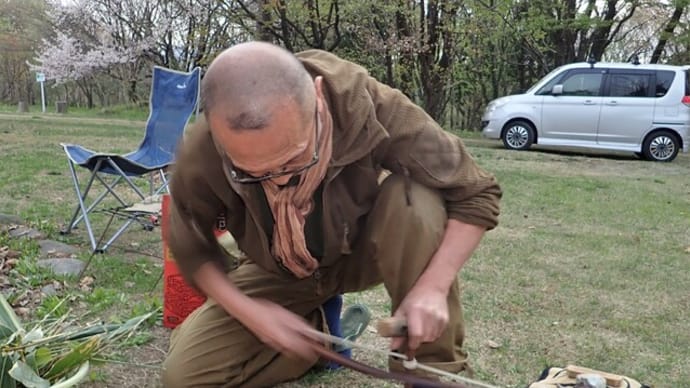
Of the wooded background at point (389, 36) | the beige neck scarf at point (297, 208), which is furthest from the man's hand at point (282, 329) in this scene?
the wooded background at point (389, 36)

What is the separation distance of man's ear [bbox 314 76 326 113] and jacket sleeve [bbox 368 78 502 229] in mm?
174

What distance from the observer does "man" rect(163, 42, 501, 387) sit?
1259 mm

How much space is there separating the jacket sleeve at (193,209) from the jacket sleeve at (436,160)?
395 mm

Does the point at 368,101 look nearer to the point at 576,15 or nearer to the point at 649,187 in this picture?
the point at 649,187

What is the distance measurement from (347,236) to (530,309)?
1441mm

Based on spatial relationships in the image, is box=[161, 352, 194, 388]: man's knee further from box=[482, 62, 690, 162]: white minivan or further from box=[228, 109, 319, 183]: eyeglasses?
box=[482, 62, 690, 162]: white minivan

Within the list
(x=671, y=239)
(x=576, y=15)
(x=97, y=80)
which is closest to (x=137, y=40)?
(x=97, y=80)

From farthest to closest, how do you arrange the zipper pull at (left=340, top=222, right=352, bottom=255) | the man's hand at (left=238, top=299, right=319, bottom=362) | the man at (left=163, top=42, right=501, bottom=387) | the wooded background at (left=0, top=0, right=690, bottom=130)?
the wooded background at (left=0, top=0, right=690, bottom=130), the zipper pull at (left=340, top=222, right=352, bottom=255), the man's hand at (left=238, top=299, right=319, bottom=362), the man at (left=163, top=42, right=501, bottom=387)

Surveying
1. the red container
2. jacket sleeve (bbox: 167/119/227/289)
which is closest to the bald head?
jacket sleeve (bbox: 167/119/227/289)

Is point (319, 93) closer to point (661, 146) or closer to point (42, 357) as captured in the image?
point (42, 357)

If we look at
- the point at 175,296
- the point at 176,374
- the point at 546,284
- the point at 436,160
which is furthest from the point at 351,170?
the point at 546,284

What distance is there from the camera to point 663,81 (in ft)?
31.4

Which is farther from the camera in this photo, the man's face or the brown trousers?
the brown trousers

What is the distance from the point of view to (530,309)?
2793 millimetres
